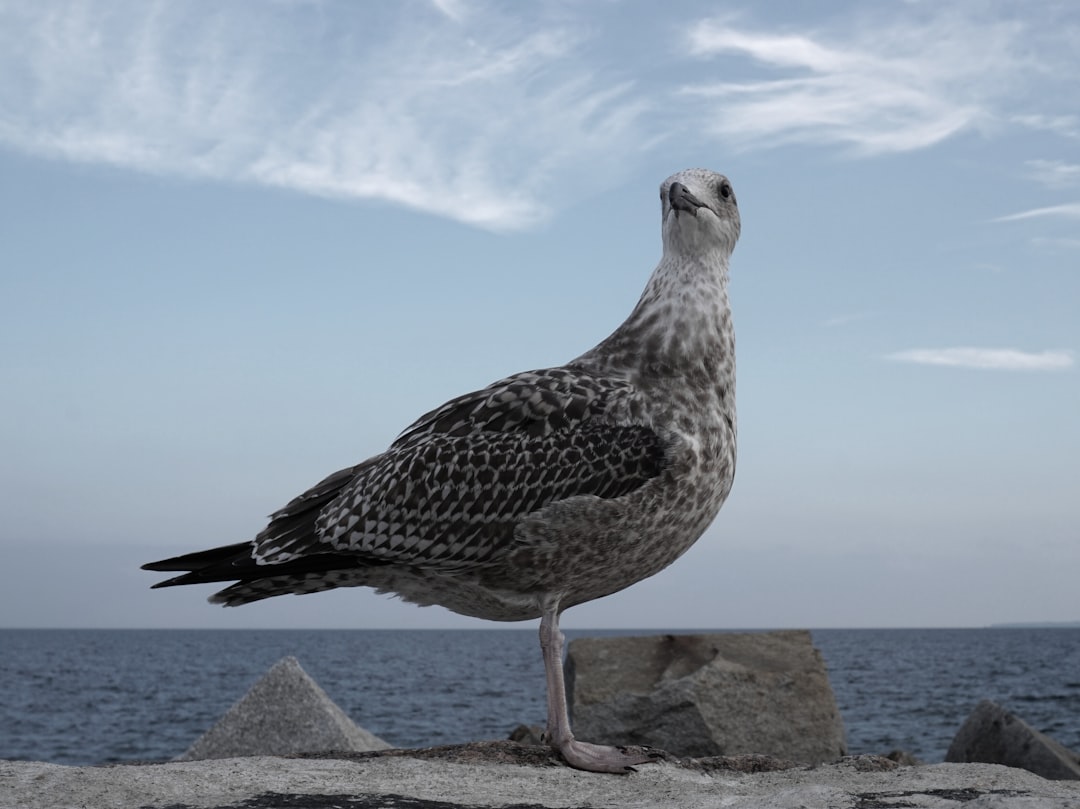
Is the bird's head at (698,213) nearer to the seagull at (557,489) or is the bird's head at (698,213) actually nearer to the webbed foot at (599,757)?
the seagull at (557,489)

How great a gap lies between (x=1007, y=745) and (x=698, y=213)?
1011 cm

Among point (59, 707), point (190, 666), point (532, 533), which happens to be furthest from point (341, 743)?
point (190, 666)

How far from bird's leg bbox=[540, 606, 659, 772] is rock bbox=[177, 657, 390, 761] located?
340 inches

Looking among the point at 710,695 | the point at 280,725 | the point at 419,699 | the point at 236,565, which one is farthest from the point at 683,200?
the point at 419,699

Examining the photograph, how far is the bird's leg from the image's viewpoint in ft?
19.3

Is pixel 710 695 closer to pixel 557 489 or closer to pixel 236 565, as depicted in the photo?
pixel 557 489

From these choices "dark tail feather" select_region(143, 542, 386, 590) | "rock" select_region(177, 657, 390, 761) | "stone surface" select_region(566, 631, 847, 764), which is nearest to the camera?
"dark tail feather" select_region(143, 542, 386, 590)

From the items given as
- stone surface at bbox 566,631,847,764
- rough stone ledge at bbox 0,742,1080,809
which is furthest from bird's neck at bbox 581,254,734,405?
stone surface at bbox 566,631,847,764

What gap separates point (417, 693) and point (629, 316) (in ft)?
176

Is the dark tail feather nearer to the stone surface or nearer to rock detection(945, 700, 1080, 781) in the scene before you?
the stone surface

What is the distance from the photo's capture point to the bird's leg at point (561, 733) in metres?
5.88

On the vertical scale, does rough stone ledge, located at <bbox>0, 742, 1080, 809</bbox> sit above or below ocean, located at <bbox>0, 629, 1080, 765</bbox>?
above

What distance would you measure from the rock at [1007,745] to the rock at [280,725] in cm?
746

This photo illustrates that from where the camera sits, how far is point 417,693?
5794cm
